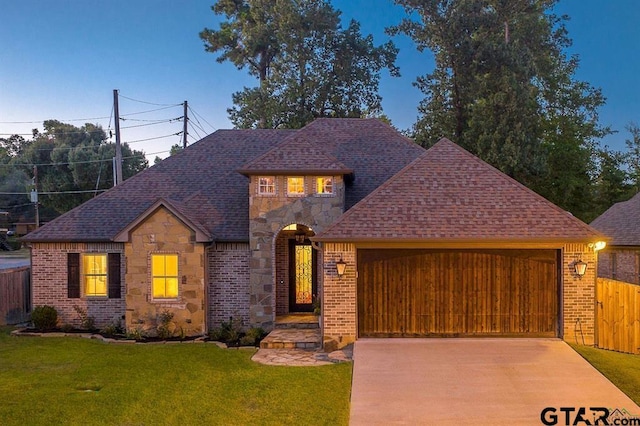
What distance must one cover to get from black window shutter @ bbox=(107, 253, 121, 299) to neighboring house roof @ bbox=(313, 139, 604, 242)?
23.9 feet

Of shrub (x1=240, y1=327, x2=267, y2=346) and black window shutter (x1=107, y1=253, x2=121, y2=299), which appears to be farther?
→ black window shutter (x1=107, y1=253, x2=121, y2=299)

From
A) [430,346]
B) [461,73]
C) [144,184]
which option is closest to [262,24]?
[461,73]

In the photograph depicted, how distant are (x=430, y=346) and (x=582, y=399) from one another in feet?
11.7

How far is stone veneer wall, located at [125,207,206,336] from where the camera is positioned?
44.4 feet

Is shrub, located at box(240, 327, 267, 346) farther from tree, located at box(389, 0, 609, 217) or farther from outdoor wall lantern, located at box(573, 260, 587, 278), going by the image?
tree, located at box(389, 0, 609, 217)

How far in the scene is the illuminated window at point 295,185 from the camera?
13906 mm

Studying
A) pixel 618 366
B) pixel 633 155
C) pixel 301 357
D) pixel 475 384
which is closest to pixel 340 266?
pixel 301 357

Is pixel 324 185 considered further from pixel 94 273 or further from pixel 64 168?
pixel 64 168

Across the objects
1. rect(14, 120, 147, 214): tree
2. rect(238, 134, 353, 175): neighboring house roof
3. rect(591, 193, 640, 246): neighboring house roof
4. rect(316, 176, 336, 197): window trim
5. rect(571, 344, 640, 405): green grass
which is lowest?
rect(571, 344, 640, 405): green grass

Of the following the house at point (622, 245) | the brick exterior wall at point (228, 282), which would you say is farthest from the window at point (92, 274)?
the house at point (622, 245)

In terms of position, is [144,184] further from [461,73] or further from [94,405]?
[461,73]

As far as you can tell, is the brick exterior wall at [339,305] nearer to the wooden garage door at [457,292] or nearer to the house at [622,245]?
the wooden garage door at [457,292]

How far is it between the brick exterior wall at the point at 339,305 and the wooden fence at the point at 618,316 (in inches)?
237

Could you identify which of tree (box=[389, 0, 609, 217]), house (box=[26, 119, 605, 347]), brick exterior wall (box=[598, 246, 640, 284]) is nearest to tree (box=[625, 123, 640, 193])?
tree (box=[389, 0, 609, 217])
